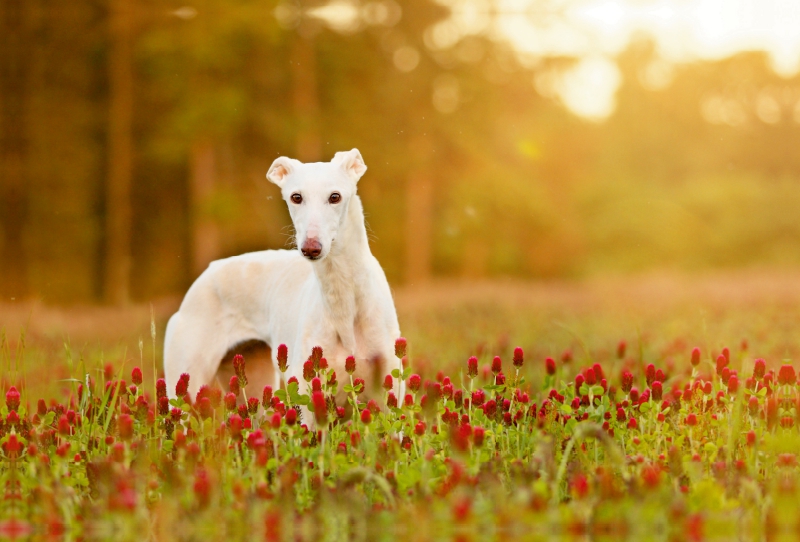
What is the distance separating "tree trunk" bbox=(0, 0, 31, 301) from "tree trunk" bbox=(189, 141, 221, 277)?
6477mm

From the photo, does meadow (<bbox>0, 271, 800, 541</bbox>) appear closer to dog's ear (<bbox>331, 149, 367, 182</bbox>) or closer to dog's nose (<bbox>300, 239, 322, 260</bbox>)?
dog's nose (<bbox>300, 239, 322, 260</bbox>)

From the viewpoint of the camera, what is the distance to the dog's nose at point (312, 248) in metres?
4.12

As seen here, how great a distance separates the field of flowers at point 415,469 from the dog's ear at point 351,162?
1261mm

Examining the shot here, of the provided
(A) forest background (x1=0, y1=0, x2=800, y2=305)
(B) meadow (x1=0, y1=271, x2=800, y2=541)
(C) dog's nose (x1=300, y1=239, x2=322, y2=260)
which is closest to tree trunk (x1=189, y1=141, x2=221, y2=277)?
(A) forest background (x1=0, y1=0, x2=800, y2=305)

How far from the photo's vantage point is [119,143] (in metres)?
21.9

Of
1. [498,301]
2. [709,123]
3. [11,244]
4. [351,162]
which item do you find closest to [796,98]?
[709,123]

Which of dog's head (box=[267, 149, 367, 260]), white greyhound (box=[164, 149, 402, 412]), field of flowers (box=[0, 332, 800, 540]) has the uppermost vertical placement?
dog's head (box=[267, 149, 367, 260])

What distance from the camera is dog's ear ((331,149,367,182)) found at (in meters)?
4.77

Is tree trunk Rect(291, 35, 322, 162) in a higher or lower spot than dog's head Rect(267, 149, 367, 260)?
higher

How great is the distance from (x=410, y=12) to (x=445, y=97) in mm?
2715

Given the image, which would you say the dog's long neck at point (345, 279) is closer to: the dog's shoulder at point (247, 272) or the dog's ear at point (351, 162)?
the dog's ear at point (351, 162)

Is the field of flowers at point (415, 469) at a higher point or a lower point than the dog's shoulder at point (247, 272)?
lower

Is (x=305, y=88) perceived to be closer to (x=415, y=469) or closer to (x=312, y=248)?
(x=312, y=248)

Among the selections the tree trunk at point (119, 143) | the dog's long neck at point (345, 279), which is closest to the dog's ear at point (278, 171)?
the dog's long neck at point (345, 279)
